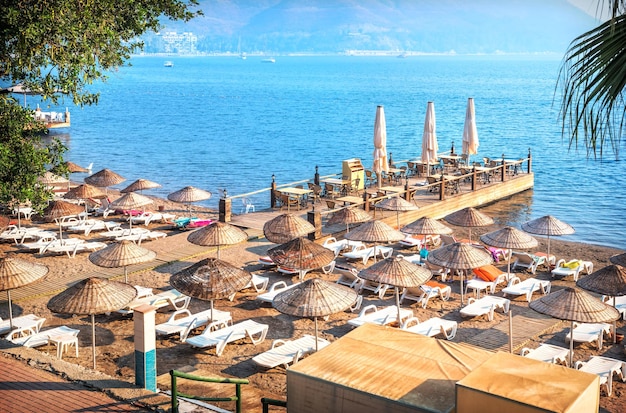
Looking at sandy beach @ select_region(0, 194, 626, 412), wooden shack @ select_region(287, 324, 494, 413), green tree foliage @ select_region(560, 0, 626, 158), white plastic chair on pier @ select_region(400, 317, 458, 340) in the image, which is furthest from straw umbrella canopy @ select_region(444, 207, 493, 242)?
green tree foliage @ select_region(560, 0, 626, 158)

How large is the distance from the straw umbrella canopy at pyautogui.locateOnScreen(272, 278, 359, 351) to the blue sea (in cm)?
548

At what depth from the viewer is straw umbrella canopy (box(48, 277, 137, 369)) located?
40.0ft

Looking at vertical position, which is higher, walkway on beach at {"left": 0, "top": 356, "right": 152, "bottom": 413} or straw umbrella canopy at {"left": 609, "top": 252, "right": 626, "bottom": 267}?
straw umbrella canopy at {"left": 609, "top": 252, "right": 626, "bottom": 267}

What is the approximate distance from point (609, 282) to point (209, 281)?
24.5 feet

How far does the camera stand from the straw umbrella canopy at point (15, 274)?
13211mm

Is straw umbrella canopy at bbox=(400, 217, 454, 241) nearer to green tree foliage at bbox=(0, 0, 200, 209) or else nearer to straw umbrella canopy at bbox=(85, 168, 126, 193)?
green tree foliage at bbox=(0, 0, 200, 209)

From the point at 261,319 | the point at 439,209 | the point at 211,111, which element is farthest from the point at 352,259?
the point at 211,111

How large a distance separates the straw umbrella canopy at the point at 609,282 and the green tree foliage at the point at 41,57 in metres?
10.3

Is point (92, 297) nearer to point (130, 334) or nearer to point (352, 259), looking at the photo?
point (130, 334)

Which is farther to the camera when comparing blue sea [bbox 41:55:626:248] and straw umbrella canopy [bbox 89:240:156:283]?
blue sea [bbox 41:55:626:248]

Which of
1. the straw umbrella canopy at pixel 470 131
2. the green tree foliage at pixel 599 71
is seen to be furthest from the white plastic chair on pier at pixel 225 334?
the straw umbrella canopy at pixel 470 131

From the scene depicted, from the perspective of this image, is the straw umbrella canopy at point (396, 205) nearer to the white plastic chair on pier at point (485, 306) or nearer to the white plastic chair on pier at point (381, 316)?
the white plastic chair on pier at point (485, 306)

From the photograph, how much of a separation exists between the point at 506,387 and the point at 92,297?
7513mm

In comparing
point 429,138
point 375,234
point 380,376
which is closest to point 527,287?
point 375,234
